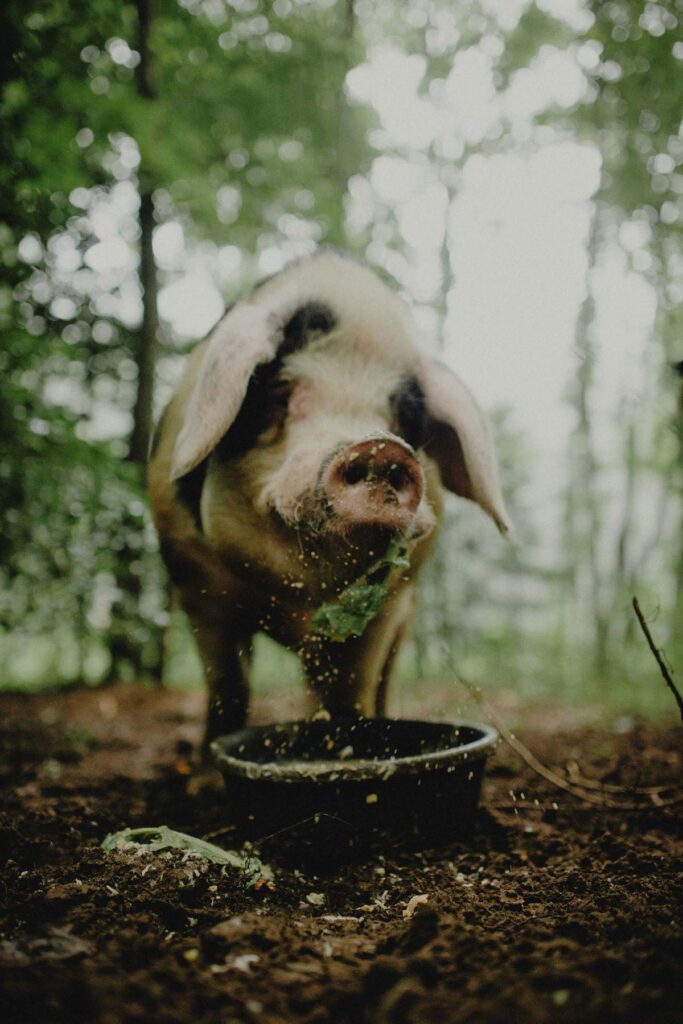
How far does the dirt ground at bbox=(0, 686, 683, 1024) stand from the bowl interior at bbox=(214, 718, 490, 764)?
0.32 m

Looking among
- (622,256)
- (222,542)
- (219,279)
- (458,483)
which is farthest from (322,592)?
(219,279)

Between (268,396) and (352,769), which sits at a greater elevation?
(268,396)

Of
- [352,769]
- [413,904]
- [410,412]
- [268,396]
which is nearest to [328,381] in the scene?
[268,396]

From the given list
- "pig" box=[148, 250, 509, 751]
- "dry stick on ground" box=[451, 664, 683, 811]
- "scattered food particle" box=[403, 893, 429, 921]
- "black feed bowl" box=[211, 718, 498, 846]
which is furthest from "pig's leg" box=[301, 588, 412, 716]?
"scattered food particle" box=[403, 893, 429, 921]

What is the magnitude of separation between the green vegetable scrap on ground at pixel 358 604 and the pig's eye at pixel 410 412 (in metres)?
0.60

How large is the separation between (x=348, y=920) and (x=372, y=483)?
1.17m

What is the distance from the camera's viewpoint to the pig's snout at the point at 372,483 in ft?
7.34

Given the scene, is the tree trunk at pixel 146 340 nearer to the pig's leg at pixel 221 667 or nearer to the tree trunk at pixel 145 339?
the tree trunk at pixel 145 339

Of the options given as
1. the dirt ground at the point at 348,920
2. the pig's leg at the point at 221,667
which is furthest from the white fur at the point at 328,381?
the dirt ground at the point at 348,920

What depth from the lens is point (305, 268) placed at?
3379mm

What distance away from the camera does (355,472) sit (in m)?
2.27

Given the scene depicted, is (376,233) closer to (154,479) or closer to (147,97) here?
(147,97)

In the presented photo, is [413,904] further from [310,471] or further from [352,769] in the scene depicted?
[310,471]

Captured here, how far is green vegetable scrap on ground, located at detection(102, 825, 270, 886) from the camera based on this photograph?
2.17 m
